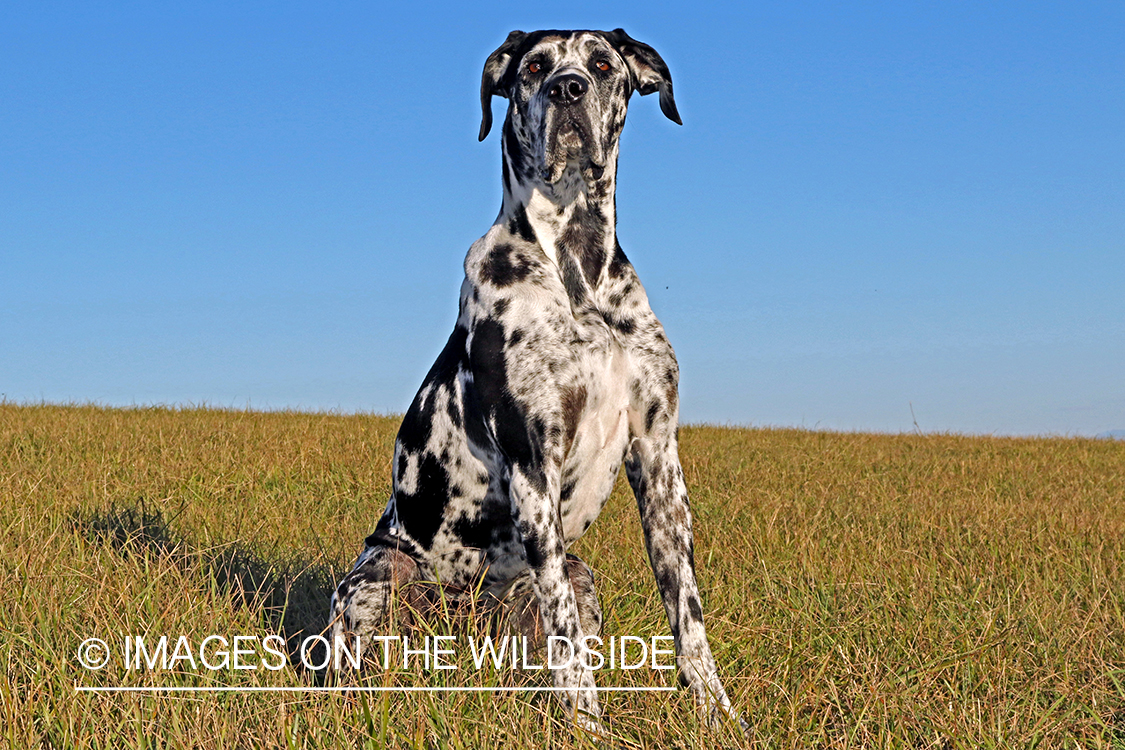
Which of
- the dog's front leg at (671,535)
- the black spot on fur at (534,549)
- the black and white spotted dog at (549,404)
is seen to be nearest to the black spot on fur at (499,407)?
the black and white spotted dog at (549,404)

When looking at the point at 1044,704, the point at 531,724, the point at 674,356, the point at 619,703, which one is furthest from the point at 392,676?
the point at 1044,704

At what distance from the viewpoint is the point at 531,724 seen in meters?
3.18

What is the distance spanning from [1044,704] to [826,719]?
1.25 meters

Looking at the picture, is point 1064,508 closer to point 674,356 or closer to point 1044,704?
point 1044,704

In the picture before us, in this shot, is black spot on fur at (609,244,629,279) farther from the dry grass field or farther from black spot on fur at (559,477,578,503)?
the dry grass field

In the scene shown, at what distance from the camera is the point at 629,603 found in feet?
15.2

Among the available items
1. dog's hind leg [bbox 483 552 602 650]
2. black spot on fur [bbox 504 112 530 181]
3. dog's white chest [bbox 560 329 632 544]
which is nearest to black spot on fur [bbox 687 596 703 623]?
dog's hind leg [bbox 483 552 602 650]

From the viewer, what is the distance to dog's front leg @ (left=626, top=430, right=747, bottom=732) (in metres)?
3.50

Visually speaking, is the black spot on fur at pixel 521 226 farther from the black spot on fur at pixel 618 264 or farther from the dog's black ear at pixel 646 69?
the dog's black ear at pixel 646 69

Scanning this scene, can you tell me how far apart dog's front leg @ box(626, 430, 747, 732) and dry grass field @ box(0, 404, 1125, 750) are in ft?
0.86

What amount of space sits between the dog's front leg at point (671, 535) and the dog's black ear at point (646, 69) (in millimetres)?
1576

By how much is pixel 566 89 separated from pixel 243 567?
3.54 metres

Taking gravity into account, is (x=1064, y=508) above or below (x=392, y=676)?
above

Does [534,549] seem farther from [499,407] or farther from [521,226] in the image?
[521,226]
